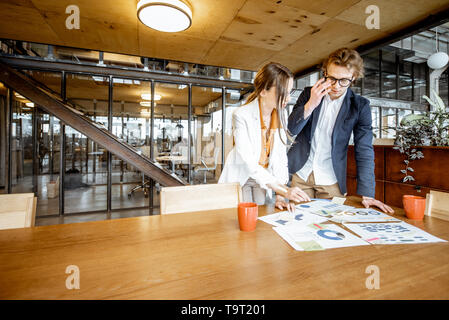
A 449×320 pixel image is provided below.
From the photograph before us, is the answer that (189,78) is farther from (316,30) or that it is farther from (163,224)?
(163,224)

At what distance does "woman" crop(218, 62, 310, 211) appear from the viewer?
65.2 inches

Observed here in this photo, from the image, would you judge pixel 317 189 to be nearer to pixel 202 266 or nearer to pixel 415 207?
pixel 415 207

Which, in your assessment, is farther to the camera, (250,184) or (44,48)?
(44,48)

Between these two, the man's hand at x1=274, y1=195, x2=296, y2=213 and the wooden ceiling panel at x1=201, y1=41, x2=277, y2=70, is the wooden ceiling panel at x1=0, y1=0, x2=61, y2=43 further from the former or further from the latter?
the man's hand at x1=274, y1=195, x2=296, y2=213

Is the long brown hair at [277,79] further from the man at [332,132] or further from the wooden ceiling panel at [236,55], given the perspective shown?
the wooden ceiling panel at [236,55]

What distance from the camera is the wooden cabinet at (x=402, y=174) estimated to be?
112 inches

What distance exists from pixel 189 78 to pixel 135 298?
496 cm

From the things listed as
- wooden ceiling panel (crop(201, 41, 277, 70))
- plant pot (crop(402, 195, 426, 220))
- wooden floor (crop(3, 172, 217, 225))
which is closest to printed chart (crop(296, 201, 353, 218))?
plant pot (crop(402, 195, 426, 220))

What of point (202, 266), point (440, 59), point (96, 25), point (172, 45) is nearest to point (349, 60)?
point (202, 266)

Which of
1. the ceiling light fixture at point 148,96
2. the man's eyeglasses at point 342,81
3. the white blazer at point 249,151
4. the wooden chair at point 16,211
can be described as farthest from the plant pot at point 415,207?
the ceiling light fixture at point 148,96

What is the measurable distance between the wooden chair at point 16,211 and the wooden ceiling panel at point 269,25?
2852 millimetres

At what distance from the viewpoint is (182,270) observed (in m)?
0.68

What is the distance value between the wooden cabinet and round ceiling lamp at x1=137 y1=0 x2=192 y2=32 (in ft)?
11.3
